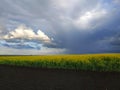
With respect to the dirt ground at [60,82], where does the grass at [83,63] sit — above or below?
above

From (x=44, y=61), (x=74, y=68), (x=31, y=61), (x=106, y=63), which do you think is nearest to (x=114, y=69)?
(x=106, y=63)

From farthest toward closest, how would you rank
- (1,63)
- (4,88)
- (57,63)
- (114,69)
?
(1,63)
(57,63)
(114,69)
(4,88)

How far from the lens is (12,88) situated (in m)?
14.9

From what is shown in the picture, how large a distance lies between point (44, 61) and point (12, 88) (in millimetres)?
18700

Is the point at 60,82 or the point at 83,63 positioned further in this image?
the point at 83,63

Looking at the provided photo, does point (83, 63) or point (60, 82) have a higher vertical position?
point (83, 63)

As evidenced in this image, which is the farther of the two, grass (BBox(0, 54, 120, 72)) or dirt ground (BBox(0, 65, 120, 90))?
grass (BBox(0, 54, 120, 72))

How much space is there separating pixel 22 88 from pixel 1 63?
28747mm

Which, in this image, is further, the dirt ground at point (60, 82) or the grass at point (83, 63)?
the grass at point (83, 63)

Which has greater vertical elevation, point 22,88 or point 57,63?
point 57,63

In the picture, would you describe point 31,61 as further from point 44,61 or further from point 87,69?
point 87,69

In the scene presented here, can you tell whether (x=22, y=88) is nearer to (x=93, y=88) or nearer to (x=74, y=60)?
(x=93, y=88)

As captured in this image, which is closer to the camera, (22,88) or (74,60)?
(22,88)

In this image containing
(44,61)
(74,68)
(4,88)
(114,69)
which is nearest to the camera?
(4,88)
